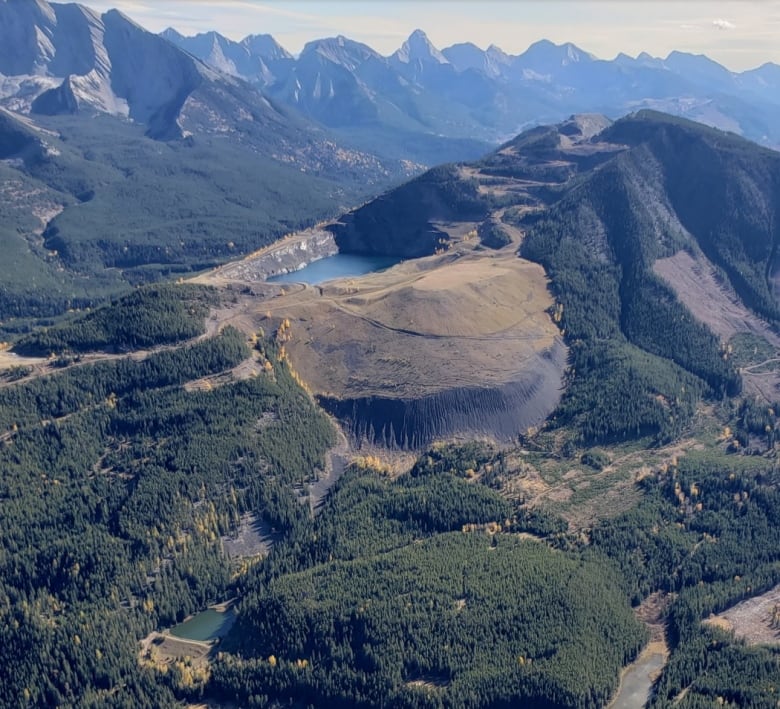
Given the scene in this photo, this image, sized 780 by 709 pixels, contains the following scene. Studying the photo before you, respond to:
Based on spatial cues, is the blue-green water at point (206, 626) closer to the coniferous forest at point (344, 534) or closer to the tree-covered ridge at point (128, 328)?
the coniferous forest at point (344, 534)

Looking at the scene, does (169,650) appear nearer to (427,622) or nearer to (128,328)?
(427,622)

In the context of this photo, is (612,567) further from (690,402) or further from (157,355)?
(157,355)

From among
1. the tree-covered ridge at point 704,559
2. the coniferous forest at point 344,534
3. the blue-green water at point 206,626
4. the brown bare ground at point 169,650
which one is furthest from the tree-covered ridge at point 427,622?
the tree-covered ridge at point 704,559

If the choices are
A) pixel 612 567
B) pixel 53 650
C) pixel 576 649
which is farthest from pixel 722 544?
pixel 53 650

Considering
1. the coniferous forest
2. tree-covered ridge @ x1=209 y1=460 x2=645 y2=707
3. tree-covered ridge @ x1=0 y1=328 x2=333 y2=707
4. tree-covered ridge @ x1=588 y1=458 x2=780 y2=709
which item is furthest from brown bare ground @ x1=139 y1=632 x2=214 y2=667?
tree-covered ridge @ x1=588 y1=458 x2=780 y2=709

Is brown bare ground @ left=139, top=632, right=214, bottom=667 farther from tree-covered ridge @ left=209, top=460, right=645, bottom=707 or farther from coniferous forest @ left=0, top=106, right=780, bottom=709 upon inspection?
tree-covered ridge @ left=209, top=460, right=645, bottom=707

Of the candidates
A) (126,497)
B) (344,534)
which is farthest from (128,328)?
(344,534)
